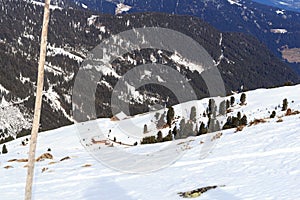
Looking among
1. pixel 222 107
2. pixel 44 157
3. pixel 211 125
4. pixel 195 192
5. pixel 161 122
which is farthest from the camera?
pixel 161 122

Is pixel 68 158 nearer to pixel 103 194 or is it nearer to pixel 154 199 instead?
pixel 103 194

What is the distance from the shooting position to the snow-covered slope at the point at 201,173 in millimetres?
19125

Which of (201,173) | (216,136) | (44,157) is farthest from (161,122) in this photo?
(201,173)

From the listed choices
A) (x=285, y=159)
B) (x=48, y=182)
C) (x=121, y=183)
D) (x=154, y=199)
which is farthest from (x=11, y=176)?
(x=285, y=159)

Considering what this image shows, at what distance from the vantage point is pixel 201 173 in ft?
78.5

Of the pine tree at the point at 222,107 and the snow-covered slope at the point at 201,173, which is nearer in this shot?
the snow-covered slope at the point at 201,173

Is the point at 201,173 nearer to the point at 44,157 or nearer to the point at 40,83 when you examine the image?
the point at 40,83

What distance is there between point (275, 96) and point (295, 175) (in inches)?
1398

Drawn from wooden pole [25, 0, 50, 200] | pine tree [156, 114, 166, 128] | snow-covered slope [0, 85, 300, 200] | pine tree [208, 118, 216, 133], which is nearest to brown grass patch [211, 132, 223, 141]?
snow-covered slope [0, 85, 300, 200]

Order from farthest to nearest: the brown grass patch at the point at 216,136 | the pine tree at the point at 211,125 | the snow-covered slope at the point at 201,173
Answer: the pine tree at the point at 211,125
the brown grass patch at the point at 216,136
the snow-covered slope at the point at 201,173

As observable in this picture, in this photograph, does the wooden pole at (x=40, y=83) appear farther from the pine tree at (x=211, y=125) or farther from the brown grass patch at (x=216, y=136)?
the pine tree at (x=211, y=125)

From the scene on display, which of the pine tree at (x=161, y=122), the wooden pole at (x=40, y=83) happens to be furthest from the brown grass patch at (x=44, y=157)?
the wooden pole at (x=40, y=83)

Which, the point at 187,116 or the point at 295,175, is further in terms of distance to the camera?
the point at 187,116

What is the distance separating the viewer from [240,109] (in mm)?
51031
